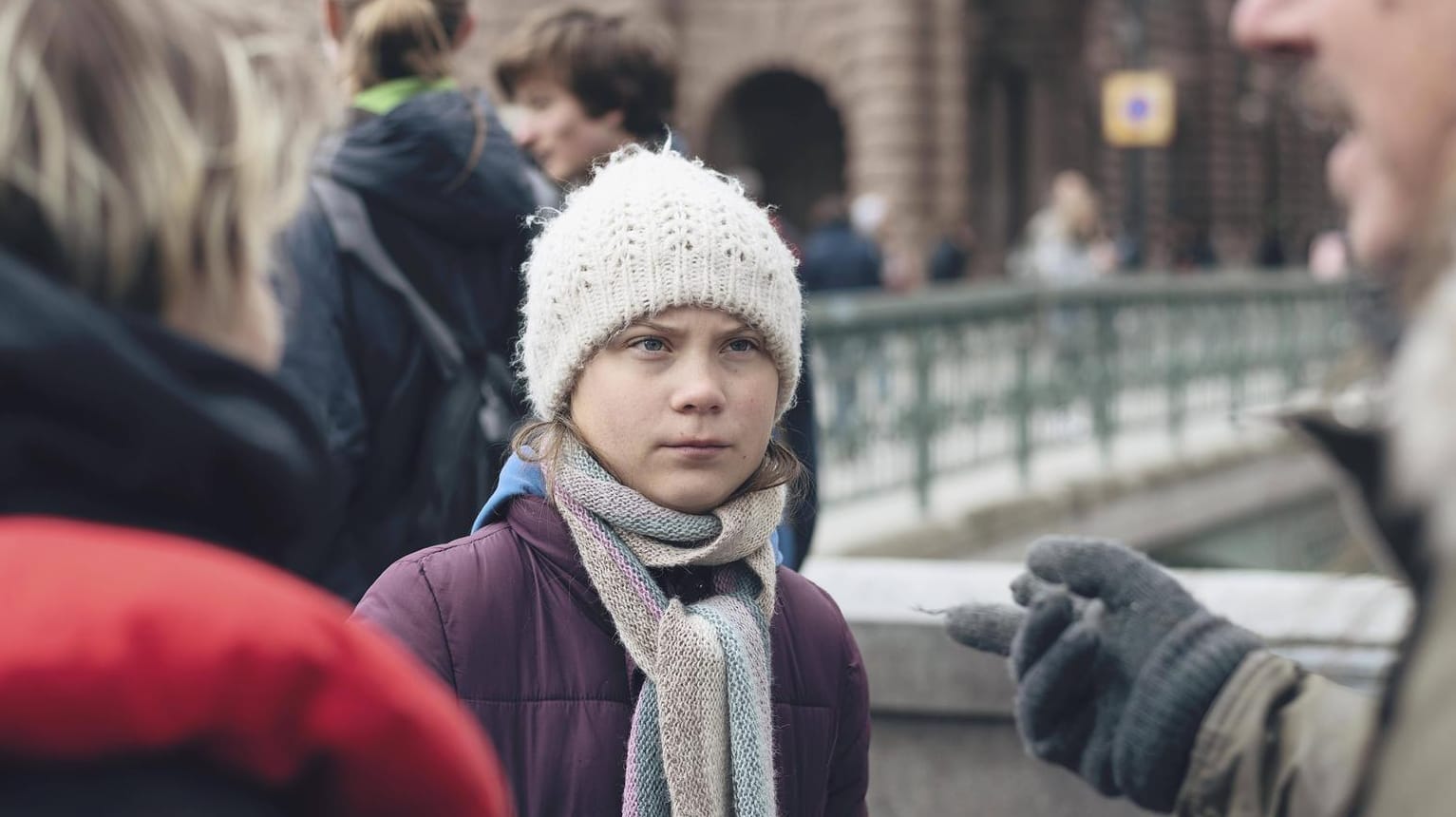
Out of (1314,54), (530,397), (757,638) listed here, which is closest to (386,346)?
(530,397)

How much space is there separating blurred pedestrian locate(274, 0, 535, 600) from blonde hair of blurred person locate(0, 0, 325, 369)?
1.89 m

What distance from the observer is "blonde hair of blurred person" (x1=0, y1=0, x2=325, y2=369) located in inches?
44.1

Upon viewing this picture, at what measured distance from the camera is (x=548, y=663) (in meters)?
2.28

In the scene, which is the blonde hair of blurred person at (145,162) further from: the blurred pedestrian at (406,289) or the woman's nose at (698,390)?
the blurred pedestrian at (406,289)

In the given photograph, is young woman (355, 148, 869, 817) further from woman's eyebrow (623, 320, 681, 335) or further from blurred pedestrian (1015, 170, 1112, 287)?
blurred pedestrian (1015, 170, 1112, 287)

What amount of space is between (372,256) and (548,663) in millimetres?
1202

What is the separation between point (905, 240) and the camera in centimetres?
2403

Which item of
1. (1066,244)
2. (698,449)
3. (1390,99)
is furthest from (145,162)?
(1066,244)

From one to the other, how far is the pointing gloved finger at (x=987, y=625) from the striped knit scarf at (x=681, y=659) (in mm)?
262

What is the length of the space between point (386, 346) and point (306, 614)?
2.17m

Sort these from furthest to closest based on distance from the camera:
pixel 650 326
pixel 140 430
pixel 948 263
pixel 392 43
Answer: pixel 948 263, pixel 392 43, pixel 650 326, pixel 140 430

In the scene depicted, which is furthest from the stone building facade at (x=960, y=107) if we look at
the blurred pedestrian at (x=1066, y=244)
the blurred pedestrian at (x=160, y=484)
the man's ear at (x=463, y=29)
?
the blurred pedestrian at (x=160, y=484)

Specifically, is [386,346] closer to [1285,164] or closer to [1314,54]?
[1314,54]

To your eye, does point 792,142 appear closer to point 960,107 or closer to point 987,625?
point 960,107
